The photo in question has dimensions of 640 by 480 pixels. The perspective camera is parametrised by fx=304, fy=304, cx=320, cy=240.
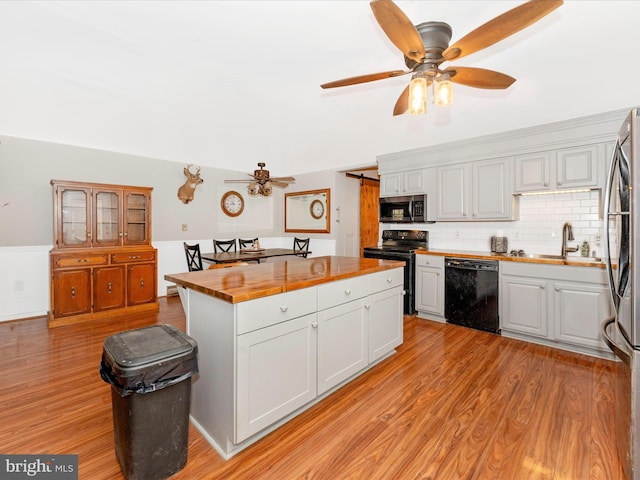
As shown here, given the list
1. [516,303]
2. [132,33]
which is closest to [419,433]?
[516,303]

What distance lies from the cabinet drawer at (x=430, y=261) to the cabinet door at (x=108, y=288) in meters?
4.19

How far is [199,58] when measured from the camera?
2990 millimetres

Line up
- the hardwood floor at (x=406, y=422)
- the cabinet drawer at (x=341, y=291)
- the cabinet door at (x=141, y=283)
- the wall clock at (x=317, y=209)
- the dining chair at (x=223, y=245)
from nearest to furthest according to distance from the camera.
Result: the hardwood floor at (x=406, y=422)
the cabinet drawer at (x=341, y=291)
the cabinet door at (x=141, y=283)
the dining chair at (x=223, y=245)
the wall clock at (x=317, y=209)

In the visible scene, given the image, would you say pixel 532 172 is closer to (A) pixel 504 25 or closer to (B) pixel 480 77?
(B) pixel 480 77

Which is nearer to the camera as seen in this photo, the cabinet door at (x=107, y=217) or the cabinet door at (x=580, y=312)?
the cabinet door at (x=580, y=312)

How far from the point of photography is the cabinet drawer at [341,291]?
7.03 ft

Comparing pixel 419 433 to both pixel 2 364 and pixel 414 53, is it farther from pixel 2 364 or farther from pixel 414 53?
pixel 2 364

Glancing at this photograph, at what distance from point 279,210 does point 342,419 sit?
5.54 metres

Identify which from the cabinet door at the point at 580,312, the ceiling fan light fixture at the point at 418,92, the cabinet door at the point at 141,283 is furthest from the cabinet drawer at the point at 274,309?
the cabinet door at the point at 141,283

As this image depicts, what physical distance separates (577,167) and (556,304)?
58.0 inches

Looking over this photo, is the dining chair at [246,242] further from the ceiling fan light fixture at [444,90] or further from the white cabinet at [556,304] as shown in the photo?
the ceiling fan light fixture at [444,90]

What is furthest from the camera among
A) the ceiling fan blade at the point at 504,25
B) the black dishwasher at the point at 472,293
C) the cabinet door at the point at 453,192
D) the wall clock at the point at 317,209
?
the wall clock at the point at 317,209

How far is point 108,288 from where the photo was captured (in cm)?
421

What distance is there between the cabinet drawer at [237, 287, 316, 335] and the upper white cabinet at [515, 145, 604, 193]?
307cm
